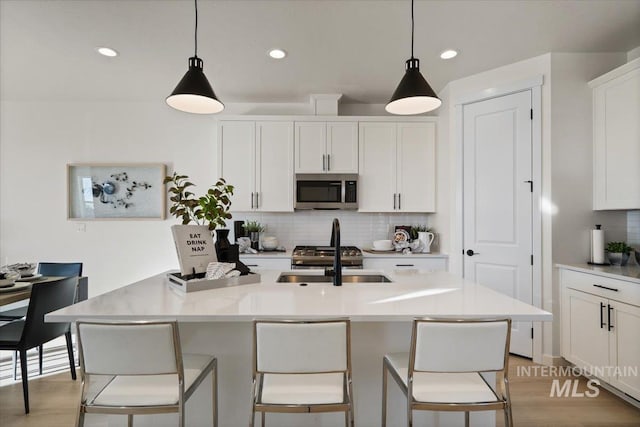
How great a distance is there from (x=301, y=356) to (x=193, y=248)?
95 cm

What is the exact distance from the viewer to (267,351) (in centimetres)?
121

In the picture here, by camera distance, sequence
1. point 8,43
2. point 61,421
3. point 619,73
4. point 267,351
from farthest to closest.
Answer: point 8,43
point 619,73
point 61,421
point 267,351

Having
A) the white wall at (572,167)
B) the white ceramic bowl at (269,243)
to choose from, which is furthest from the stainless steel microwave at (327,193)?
the white wall at (572,167)

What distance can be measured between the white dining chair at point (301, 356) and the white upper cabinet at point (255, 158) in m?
2.64

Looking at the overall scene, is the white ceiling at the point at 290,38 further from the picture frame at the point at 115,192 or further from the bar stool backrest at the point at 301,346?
the bar stool backrest at the point at 301,346

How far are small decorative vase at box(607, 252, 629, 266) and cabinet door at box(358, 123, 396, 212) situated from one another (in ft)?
6.30

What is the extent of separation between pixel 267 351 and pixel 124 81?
11.3 feet

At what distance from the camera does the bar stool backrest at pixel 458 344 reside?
47.5 inches

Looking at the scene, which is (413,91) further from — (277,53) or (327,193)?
(327,193)

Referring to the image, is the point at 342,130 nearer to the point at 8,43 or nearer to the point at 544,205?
the point at 544,205

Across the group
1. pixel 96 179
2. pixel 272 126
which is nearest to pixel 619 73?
pixel 272 126

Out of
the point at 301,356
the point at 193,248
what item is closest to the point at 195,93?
the point at 193,248

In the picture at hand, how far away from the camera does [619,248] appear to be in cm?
254

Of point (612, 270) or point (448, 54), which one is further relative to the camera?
point (448, 54)
